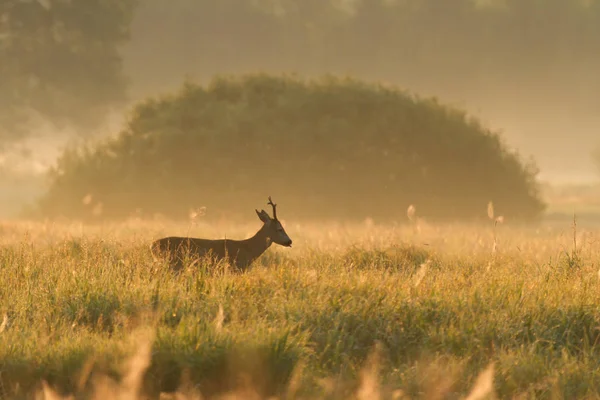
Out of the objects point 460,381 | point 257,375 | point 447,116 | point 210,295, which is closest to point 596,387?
point 460,381

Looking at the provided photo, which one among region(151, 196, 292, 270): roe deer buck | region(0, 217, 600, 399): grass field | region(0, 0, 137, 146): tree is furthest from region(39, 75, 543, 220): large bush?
region(0, 217, 600, 399): grass field

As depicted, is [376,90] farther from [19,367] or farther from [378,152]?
[19,367]

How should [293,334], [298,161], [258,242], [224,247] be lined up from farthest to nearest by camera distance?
[298,161] → [258,242] → [224,247] → [293,334]

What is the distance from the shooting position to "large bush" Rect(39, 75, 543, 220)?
1289 inches

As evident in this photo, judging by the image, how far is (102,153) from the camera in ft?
115

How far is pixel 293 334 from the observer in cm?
730

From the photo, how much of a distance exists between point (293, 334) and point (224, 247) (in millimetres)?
3482

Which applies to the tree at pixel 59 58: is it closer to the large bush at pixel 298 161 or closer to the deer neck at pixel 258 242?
the large bush at pixel 298 161

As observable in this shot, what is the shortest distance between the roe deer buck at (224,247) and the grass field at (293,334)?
1.06 feet

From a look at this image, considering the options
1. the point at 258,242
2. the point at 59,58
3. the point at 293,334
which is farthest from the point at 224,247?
the point at 59,58

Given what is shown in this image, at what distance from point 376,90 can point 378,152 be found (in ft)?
12.5

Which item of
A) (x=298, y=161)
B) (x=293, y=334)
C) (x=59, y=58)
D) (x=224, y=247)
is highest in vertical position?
(x=59, y=58)

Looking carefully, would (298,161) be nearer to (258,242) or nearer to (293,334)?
(258,242)

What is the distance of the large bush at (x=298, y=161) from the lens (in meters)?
32.8
